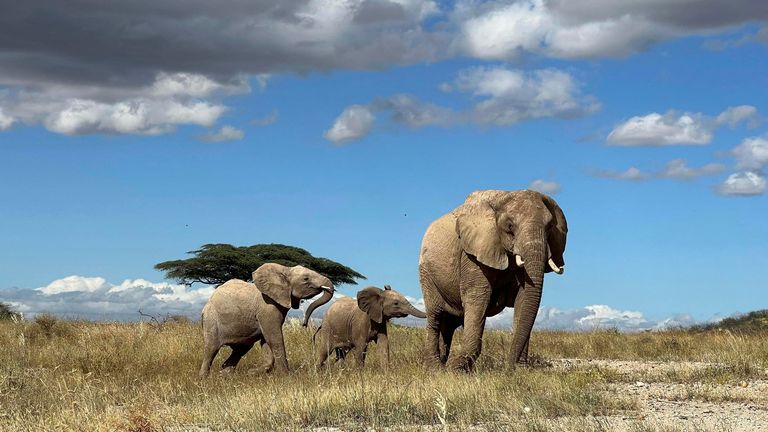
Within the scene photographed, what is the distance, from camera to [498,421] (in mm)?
9875

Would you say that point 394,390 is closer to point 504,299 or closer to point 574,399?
point 574,399

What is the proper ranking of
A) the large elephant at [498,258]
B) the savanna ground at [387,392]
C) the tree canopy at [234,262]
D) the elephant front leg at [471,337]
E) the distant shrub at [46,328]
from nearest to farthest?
1. the savanna ground at [387,392]
2. the large elephant at [498,258]
3. the elephant front leg at [471,337]
4. the distant shrub at [46,328]
5. the tree canopy at [234,262]

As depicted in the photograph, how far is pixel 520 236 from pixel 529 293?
807 mm

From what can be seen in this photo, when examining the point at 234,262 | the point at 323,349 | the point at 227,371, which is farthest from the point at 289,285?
the point at 234,262

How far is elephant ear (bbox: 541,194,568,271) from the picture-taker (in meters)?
13.7

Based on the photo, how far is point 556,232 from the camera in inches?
544

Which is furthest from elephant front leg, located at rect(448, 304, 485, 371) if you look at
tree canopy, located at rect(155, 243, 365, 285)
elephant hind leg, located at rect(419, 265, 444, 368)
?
tree canopy, located at rect(155, 243, 365, 285)

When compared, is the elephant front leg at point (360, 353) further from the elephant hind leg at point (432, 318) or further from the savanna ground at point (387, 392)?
the elephant hind leg at point (432, 318)

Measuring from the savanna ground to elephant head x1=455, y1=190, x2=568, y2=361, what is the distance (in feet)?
3.19

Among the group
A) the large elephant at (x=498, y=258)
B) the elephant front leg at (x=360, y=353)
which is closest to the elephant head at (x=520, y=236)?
the large elephant at (x=498, y=258)

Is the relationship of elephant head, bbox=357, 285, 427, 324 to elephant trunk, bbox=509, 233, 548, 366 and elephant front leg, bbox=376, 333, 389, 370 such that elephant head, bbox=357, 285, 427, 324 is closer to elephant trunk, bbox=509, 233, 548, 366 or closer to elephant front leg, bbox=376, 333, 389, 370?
elephant front leg, bbox=376, 333, 389, 370

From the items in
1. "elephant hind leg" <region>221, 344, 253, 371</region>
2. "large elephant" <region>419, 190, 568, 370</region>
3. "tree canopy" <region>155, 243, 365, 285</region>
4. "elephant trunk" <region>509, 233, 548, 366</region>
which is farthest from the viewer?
"tree canopy" <region>155, 243, 365, 285</region>

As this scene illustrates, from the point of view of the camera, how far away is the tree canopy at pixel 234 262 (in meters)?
43.2

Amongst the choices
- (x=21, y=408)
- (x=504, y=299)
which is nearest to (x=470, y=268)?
(x=504, y=299)
